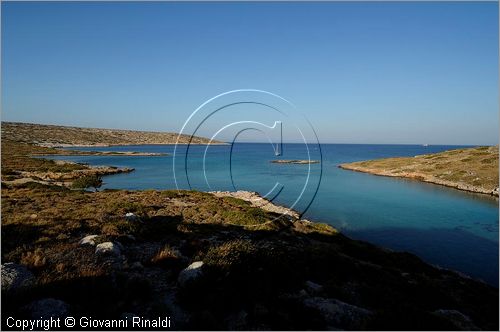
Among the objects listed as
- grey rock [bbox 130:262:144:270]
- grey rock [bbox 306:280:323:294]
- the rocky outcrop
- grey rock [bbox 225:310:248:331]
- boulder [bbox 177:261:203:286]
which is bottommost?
the rocky outcrop

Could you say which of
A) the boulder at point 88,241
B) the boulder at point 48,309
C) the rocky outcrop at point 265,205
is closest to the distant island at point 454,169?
the rocky outcrop at point 265,205

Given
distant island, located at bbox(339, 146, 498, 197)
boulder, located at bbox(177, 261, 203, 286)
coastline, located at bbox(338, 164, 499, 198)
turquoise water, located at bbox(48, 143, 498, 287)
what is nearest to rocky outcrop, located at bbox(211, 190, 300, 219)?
turquoise water, located at bbox(48, 143, 498, 287)

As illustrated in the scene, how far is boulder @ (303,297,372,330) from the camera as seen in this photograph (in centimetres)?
880

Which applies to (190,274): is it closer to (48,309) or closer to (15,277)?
(48,309)

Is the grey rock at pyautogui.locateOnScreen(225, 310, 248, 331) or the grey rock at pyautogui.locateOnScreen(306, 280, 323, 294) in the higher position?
the grey rock at pyautogui.locateOnScreen(225, 310, 248, 331)

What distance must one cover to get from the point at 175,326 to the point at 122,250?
612 centimetres

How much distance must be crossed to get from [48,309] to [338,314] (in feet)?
25.7

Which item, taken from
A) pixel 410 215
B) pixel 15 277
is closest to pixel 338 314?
pixel 15 277

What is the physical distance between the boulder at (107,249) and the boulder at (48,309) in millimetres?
3898

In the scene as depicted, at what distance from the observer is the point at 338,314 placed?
9273mm

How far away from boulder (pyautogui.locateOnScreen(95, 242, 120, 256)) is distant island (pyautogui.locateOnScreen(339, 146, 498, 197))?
194 feet

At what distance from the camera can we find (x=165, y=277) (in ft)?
35.8

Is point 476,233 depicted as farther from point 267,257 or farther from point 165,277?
point 165,277

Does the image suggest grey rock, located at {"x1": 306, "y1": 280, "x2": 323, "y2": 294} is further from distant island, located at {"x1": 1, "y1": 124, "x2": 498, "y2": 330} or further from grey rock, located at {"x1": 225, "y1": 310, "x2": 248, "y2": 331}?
grey rock, located at {"x1": 225, "y1": 310, "x2": 248, "y2": 331}
